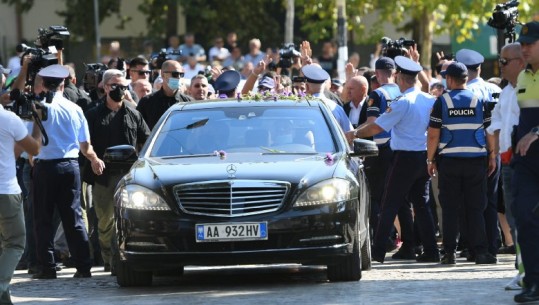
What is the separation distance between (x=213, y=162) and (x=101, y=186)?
2.65 metres

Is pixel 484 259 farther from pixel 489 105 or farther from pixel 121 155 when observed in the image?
pixel 121 155

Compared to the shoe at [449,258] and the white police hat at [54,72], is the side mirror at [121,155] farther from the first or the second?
the shoe at [449,258]

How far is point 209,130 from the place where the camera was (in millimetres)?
14555

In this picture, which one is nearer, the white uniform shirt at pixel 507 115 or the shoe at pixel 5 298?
the shoe at pixel 5 298

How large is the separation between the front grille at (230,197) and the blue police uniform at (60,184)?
2512 millimetres

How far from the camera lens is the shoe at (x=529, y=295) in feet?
38.5

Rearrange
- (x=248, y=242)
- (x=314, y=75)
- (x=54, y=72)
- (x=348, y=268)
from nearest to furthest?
(x=248, y=242)
(x=348, y=268)
(x=54, y=72)
(x=314, y=75)

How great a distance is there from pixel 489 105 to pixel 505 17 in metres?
0.85

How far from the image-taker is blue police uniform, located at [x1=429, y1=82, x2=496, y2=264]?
616 inches

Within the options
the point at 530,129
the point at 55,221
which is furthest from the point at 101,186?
the point at 530,129

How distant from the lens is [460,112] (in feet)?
51.3

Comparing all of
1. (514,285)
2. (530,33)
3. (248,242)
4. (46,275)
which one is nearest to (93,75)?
(46,275)

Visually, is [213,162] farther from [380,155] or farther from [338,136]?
[380,155]

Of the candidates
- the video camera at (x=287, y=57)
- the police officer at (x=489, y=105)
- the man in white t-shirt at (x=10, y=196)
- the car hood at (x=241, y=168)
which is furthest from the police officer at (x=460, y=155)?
the video camera at (x=287, y=57)
